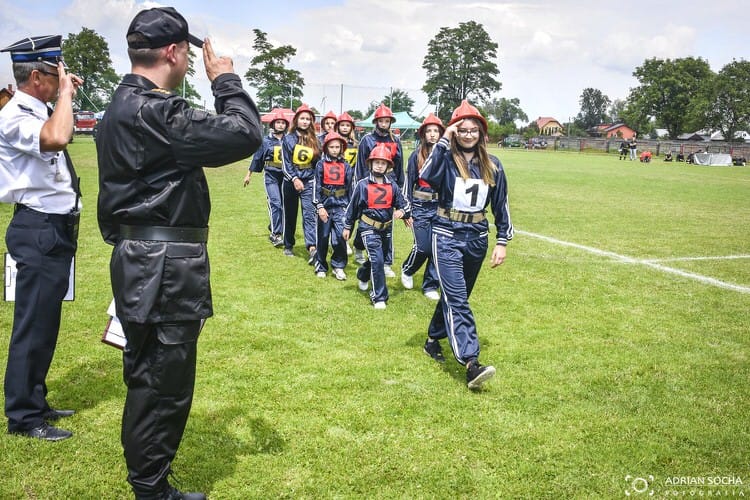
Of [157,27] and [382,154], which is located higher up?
[157,27]

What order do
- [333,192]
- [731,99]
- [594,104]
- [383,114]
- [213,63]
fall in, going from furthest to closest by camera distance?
[594,104] → [731,99] → [383,114] → [333,192] → [213,63]

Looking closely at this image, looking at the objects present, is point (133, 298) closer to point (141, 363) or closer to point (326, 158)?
point (141, 363)

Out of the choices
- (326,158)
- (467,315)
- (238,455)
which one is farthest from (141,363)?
(326,158)

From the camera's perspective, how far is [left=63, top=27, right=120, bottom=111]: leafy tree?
5247cm

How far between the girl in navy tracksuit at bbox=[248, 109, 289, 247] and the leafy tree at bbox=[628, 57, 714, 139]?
84134 millimetres

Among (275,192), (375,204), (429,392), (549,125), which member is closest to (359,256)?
(275,192)

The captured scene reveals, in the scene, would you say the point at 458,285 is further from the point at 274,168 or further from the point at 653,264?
the point at 274,168

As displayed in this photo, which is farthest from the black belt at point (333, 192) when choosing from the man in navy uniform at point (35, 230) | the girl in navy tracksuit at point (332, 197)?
the man in navy uniform at point (35, 230)

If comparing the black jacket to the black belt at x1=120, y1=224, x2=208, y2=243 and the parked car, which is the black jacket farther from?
the parked car

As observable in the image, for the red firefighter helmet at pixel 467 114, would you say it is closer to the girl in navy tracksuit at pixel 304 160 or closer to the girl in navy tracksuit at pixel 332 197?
the girl in navy tracksuit at pixel 332 197

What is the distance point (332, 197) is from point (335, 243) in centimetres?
69

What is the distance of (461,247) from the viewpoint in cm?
491

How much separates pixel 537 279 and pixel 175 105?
663cm

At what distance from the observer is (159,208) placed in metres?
2.67
